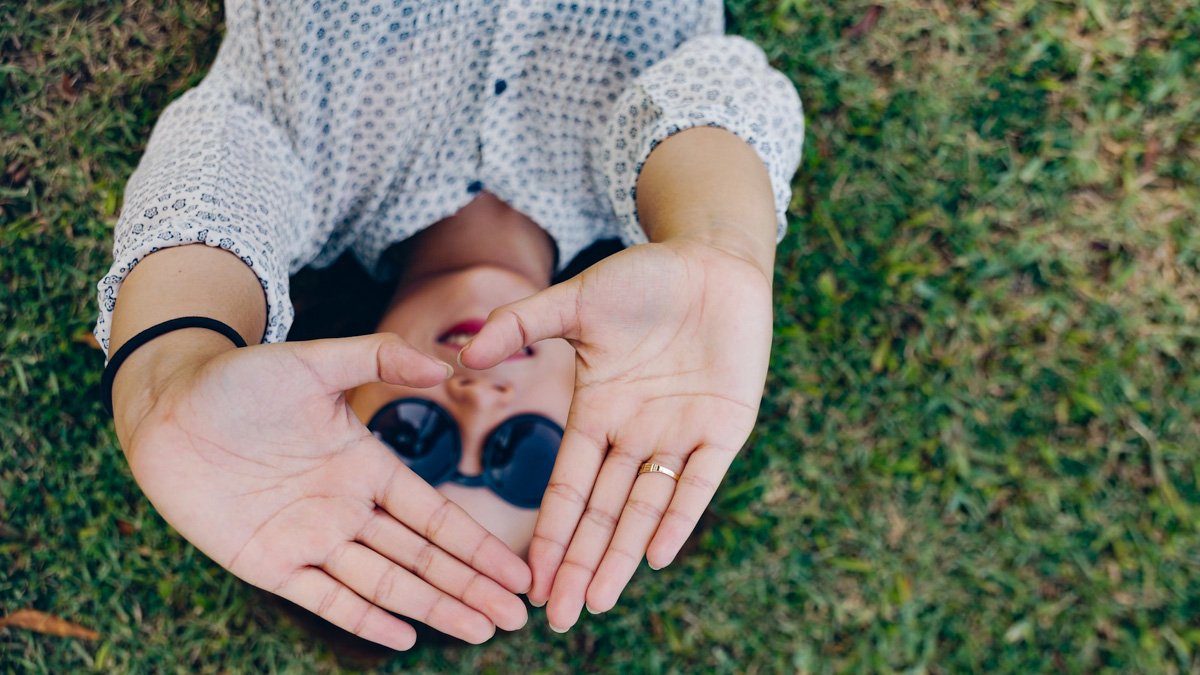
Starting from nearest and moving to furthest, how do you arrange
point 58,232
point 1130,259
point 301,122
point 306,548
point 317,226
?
point 306,548, point 301,122, point 317,226, point 58,232, point 1130,259

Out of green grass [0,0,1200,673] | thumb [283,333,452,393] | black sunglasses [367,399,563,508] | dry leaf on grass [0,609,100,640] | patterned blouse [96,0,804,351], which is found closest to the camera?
thumb [283,333,452,393]

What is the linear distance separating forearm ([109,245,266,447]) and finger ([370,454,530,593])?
0.39 meters

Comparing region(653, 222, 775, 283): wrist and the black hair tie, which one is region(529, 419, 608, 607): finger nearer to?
region(653, 222, 775, 283): wrist

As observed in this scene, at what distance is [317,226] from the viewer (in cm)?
233

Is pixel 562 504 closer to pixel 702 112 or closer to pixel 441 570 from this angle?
pixel 441 570

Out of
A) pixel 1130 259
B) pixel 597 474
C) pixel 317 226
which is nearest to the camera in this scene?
pixel 597 474

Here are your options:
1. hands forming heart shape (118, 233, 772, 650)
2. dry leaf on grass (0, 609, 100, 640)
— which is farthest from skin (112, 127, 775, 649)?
dry leaf on grass (0, 609, 100, 640)

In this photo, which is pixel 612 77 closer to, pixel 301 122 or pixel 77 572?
pixel 301 122

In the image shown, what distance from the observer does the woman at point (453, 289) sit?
5.14 feet

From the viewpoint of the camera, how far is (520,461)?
2.16 m

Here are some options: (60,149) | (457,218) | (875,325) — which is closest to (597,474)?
(457,218)

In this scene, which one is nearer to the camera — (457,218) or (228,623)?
(457,218)

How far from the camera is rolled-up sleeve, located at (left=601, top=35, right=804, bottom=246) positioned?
83.0 inches

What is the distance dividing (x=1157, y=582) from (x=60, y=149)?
401 centimetres
